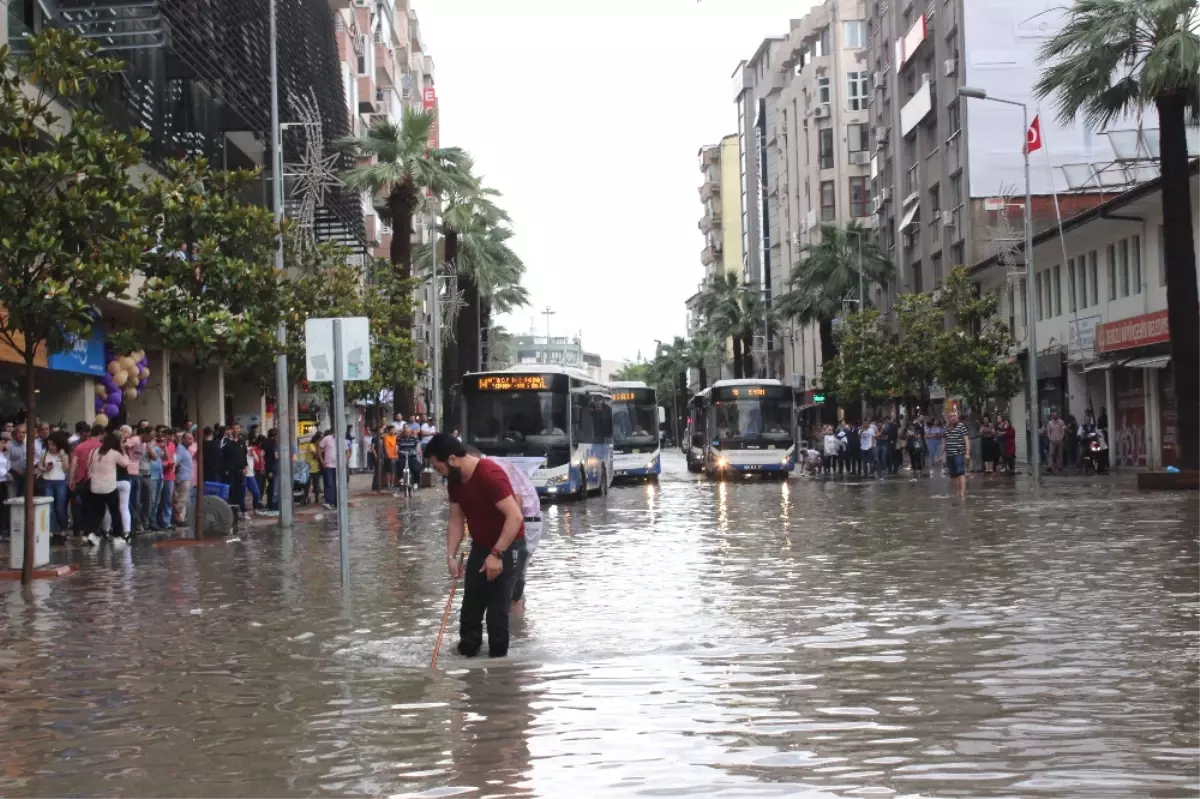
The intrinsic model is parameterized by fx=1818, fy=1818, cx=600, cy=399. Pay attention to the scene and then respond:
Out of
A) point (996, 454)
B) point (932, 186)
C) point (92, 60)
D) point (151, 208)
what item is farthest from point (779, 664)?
point (932, 186)

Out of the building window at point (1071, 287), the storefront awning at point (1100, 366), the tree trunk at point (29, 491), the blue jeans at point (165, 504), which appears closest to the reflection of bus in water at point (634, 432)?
the building window at point (1071, 287)

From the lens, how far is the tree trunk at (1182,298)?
35156mm

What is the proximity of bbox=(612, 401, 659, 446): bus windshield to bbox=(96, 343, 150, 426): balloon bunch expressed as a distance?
19564 mm

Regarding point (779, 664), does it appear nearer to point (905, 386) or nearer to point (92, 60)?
point (92, 60)

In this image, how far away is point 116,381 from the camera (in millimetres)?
36375

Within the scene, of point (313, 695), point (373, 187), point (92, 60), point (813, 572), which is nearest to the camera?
point (313, 695)

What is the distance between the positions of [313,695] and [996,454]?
44092mm

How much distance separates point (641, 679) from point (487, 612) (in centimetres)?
158

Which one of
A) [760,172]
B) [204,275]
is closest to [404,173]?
[204,275]

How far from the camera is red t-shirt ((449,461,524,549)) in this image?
11.9 m

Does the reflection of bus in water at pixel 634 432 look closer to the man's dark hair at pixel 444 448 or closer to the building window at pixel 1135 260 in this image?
the building window at pixel 1135 260

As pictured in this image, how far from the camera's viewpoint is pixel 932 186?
235 feet

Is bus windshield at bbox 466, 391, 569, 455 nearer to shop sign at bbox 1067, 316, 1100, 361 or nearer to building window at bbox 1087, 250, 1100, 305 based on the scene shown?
shop sign at bbox 1067, 316, 1100, 361

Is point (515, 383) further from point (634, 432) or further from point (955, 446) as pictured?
point (634, 432)
